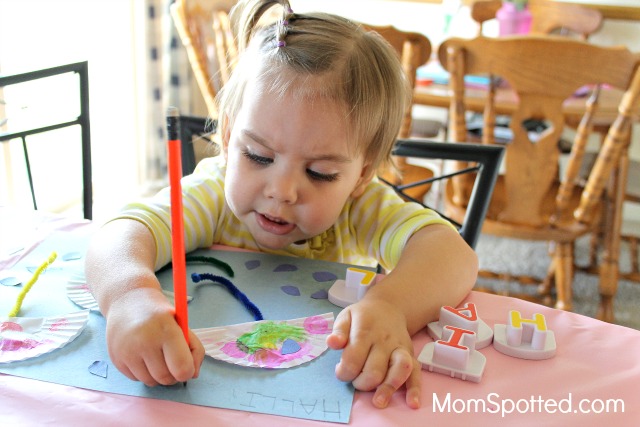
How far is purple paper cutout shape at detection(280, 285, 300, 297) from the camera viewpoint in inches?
29.7

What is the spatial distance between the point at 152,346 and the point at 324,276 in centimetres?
28

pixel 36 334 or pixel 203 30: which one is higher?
pixel 203 30

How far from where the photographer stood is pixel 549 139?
1815 millimetres

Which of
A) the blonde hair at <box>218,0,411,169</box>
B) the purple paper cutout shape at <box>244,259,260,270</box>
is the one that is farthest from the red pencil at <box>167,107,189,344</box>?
the blonde hair at <box>218,0,411,169</box>

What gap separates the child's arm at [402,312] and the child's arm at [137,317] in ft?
0.46

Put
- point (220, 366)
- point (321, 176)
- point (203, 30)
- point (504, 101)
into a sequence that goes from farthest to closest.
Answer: point (203, 30)
point (504, 101)
point (321, 176)
point (220, 366)

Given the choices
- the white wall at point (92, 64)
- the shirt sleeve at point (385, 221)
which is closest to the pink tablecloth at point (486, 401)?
the shirt sleeve at point (385, 221)

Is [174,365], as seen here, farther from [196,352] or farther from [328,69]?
[328,69]

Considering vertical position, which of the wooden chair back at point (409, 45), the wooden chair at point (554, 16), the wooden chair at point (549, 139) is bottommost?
the wooden chair at point (549, 139)

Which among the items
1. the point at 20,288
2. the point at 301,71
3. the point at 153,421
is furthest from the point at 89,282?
the point at 301,71

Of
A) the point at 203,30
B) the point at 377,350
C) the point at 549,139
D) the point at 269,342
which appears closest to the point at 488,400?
the point at 377,350

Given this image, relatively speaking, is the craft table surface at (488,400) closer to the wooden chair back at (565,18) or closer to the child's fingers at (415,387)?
the child's fingers at (415,387)

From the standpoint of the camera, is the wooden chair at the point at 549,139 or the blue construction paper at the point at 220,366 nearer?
the blue construction paper at the point at 220,366

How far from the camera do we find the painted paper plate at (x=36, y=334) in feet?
1.95
